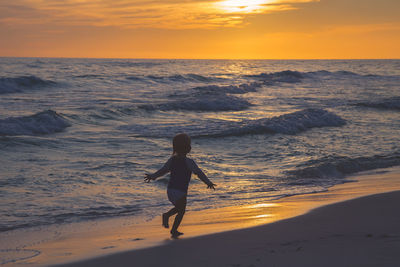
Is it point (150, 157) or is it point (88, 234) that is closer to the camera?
point (88, 234)

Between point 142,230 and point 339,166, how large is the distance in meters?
6.01

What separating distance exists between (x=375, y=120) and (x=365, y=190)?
12.6 metres

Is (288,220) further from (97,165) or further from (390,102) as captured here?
(390,102)

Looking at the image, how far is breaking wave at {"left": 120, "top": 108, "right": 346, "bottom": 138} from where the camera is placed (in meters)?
14.8

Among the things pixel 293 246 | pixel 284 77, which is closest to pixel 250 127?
pixel 293 246

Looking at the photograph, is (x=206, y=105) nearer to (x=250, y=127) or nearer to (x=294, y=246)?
(x=250, y=127)

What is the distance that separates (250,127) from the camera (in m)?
15.4

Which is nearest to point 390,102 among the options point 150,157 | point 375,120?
point 375,120

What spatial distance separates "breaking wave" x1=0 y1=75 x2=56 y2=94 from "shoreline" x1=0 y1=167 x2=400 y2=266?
2635 centimetres

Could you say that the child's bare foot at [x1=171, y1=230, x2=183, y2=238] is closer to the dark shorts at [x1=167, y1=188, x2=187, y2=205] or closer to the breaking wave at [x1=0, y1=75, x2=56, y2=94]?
the dark shorts at [x1=167, y1=188, x2=187, y2=205]

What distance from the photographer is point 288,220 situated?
17.9 feet

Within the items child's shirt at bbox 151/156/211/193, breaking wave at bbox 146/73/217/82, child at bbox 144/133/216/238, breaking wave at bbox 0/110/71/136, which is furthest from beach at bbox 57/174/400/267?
breaking wave at bbox 146/73/217/82

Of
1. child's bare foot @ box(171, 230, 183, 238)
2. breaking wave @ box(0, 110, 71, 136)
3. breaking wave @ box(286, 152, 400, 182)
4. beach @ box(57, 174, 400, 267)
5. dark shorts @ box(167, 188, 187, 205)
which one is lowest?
breaking wave @ box(286, 152, 400, 182)

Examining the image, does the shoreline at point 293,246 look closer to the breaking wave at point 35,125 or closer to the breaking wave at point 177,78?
the breaking wave at point 35,125
